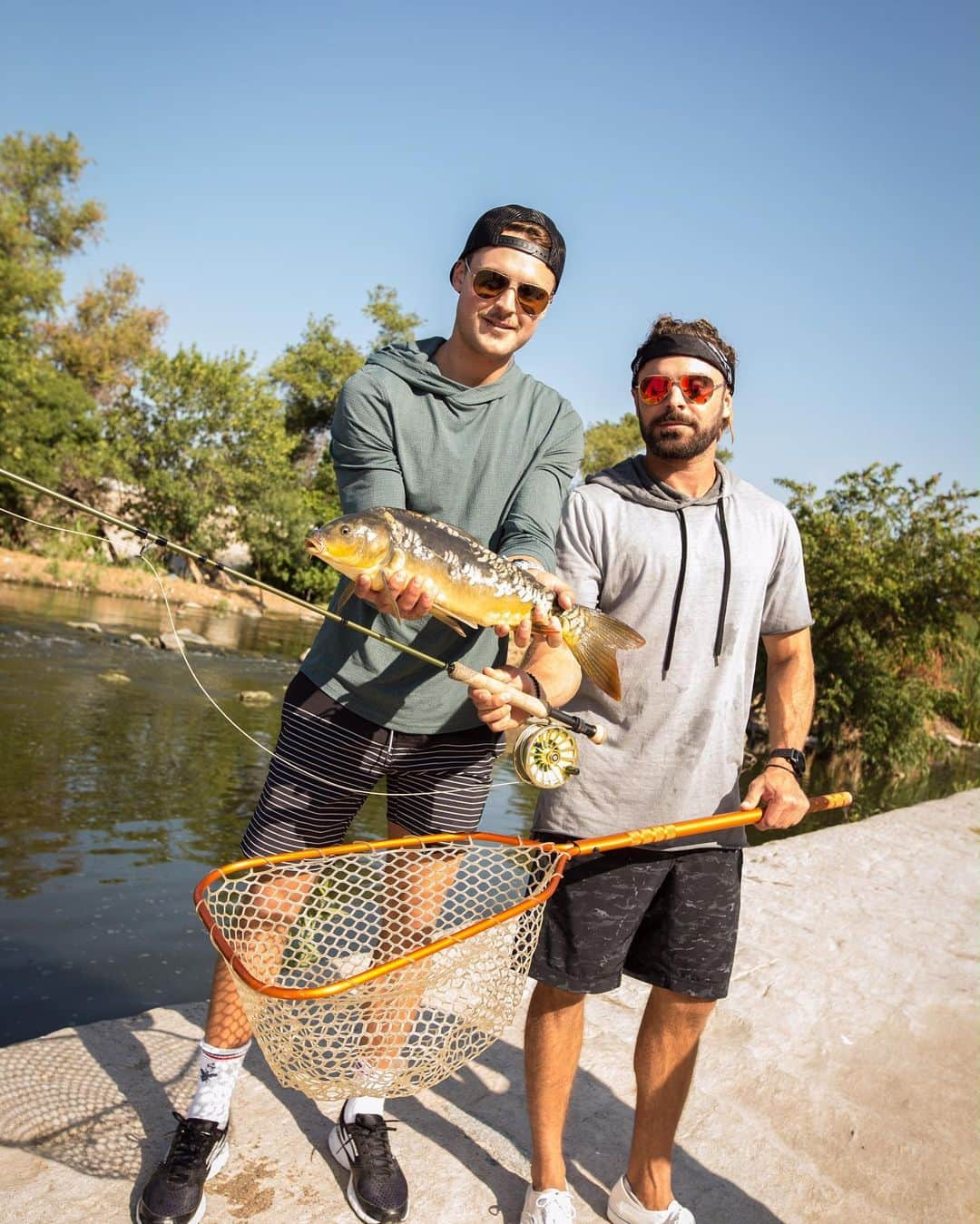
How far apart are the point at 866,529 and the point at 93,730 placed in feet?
44.3

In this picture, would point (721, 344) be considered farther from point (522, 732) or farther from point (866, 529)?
point (866, 529)

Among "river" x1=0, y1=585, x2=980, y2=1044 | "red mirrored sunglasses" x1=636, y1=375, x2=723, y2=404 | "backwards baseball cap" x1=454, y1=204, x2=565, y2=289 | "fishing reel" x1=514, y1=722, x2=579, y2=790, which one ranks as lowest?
"river" x1=0, y1=585, x2=980, y2=1044

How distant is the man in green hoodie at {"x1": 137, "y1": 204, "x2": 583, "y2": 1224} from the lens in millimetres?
3182

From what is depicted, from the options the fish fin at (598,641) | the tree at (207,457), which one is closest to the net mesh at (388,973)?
the fish fin at (598,641)

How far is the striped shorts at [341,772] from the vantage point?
324 cm

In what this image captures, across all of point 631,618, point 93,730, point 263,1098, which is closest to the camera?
point 631,618

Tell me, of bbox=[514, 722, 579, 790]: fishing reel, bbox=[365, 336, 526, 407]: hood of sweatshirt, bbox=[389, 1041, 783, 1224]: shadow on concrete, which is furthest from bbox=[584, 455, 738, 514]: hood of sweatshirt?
bbox=[389, 1041, 783, 1224]: shadow on concrete

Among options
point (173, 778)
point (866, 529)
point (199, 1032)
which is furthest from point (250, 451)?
point (199, 1032)

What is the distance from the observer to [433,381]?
328 centimetres

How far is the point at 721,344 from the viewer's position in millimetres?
3430

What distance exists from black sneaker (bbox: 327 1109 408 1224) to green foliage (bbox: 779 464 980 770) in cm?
1588

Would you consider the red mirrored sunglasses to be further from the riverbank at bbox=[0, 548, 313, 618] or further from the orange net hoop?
the riverbank at bbox=[0, 548, 313, 618]

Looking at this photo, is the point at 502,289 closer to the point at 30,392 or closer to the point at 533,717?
the point at 533,717

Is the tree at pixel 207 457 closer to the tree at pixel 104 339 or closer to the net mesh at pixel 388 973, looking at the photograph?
the tree at pixel 104 339
